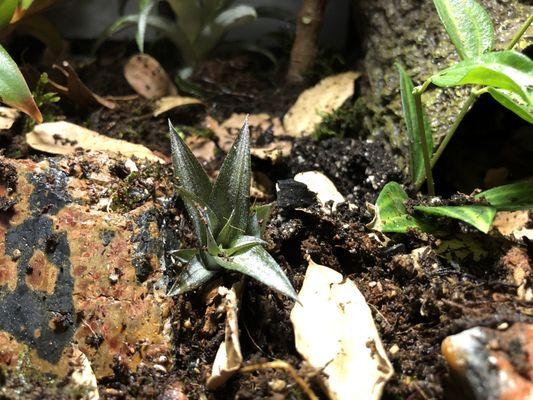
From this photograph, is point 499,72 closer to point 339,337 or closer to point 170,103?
point 339,337

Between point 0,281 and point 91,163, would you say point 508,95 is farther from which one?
point 0,281

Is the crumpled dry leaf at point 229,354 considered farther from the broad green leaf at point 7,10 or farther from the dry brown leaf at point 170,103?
the broad green leaf at point 7,10

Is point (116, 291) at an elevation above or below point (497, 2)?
below

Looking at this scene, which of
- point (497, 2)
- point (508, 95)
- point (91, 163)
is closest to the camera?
point (508, 95)

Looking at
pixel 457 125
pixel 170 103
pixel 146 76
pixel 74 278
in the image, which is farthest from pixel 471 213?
pixel 146 76

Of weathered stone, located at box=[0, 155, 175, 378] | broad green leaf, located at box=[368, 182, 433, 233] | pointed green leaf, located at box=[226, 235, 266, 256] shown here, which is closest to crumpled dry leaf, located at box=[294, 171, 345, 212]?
broad green leaf, located at box=[368, 182, 433, 233]

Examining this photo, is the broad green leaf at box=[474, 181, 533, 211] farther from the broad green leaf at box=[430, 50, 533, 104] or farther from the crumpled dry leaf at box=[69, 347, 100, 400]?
the crumpled dry leaf at box=[69, 347, 100, 400]

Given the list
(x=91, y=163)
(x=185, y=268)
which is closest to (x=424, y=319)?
(x=185, y=268)
